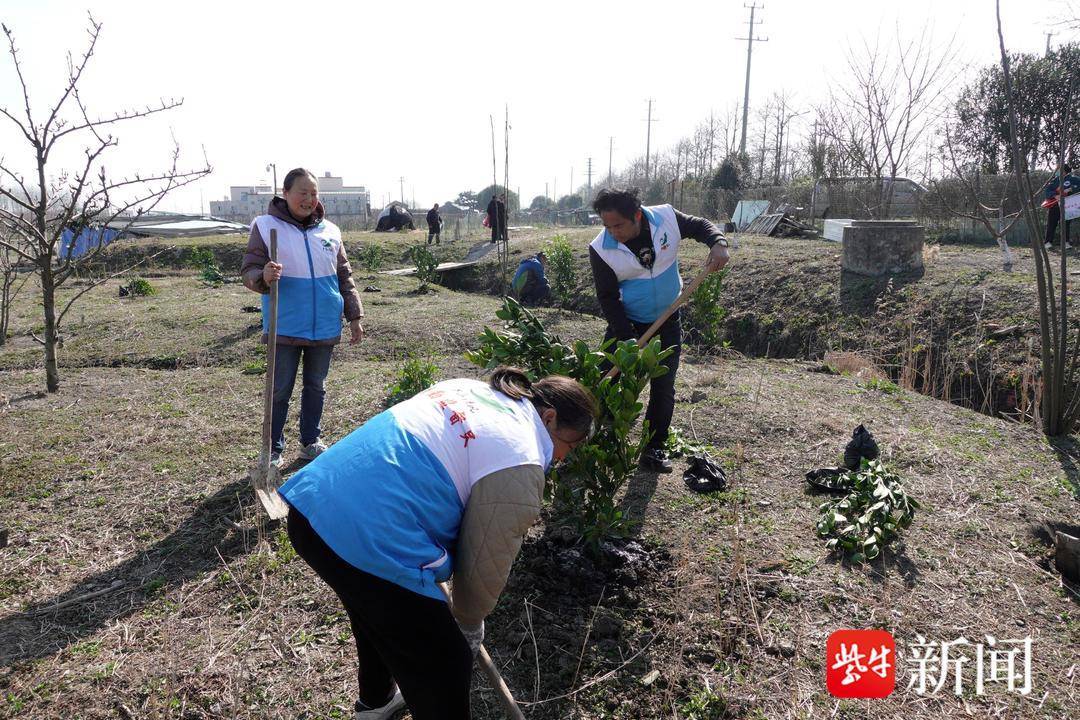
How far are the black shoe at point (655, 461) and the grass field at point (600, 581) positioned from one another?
88 mm

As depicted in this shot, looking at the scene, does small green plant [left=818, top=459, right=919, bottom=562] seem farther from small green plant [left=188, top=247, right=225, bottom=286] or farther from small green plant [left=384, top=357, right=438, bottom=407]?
small green plant [left=188, top=247, right=225, bottom=286]

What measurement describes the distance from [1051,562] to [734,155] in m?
26.0

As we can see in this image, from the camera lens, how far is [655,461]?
412cm

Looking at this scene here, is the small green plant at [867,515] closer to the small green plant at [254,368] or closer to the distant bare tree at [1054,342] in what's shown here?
the distant bare tree at [1054,342]

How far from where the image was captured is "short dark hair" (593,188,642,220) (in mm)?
3748

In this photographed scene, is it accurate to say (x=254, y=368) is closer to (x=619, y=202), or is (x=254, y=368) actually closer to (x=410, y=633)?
(x=619, y=202)

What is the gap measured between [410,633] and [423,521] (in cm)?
27

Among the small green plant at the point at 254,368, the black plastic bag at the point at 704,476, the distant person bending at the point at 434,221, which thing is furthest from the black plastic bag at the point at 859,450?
the distant person bending at the point at 434,221

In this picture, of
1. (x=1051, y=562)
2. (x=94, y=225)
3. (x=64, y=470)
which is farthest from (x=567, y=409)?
(x=94, y=225)

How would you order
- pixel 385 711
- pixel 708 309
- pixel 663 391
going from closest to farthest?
pixel 385 711 → pixel 663 391 → pixel 708 309

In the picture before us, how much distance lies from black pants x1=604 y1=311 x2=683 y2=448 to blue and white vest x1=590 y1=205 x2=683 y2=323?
95mm

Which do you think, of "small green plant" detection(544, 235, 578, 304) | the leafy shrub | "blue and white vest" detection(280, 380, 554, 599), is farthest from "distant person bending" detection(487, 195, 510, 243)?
"blue and white vest" detection(280, 380, 554, 599)

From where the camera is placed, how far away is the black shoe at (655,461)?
4.11m

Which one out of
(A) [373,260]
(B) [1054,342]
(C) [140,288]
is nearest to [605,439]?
(B) [1054,342]
